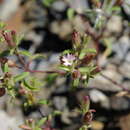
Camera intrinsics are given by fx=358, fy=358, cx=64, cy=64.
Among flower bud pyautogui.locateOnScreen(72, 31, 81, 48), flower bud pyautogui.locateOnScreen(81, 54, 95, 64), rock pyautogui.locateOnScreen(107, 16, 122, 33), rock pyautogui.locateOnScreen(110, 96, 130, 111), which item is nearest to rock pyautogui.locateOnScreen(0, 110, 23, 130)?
rock pyautogui.locateOnScreen(110, 96, 130, 111)

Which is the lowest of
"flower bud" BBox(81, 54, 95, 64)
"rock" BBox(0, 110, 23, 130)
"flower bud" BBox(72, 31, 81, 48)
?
"rock" BBox(0, 110, 23, 130)

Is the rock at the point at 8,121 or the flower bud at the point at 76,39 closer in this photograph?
the flower bud at the point at 76,39

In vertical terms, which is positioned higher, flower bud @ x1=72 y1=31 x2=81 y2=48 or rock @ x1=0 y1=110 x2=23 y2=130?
flower bud @ x1=72 y1=31 x2=81 y2=48

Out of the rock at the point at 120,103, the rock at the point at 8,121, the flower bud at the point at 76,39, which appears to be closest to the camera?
the flower bud at the point at 76,39

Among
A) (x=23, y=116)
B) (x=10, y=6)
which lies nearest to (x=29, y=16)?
(x=10, y=6)

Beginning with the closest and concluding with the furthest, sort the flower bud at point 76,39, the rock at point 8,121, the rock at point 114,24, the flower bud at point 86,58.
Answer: the flower bud at point 76,39, the flower bud at point 86,58, the rock at point 8,121, the rock at point 114,24

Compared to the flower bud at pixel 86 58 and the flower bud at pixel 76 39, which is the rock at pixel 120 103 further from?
the flower bud at pixel 76 39

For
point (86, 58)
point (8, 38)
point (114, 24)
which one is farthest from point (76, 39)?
point (114, 24)

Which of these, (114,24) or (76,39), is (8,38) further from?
(114,24)

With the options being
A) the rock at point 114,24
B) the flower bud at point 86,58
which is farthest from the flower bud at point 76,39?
the rock at point 114,24

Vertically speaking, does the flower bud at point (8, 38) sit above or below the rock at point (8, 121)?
above

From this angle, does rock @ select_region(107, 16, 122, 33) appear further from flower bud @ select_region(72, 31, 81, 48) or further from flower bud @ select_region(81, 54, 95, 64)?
flower bud @ select_region(72, 31, 81, 48)
